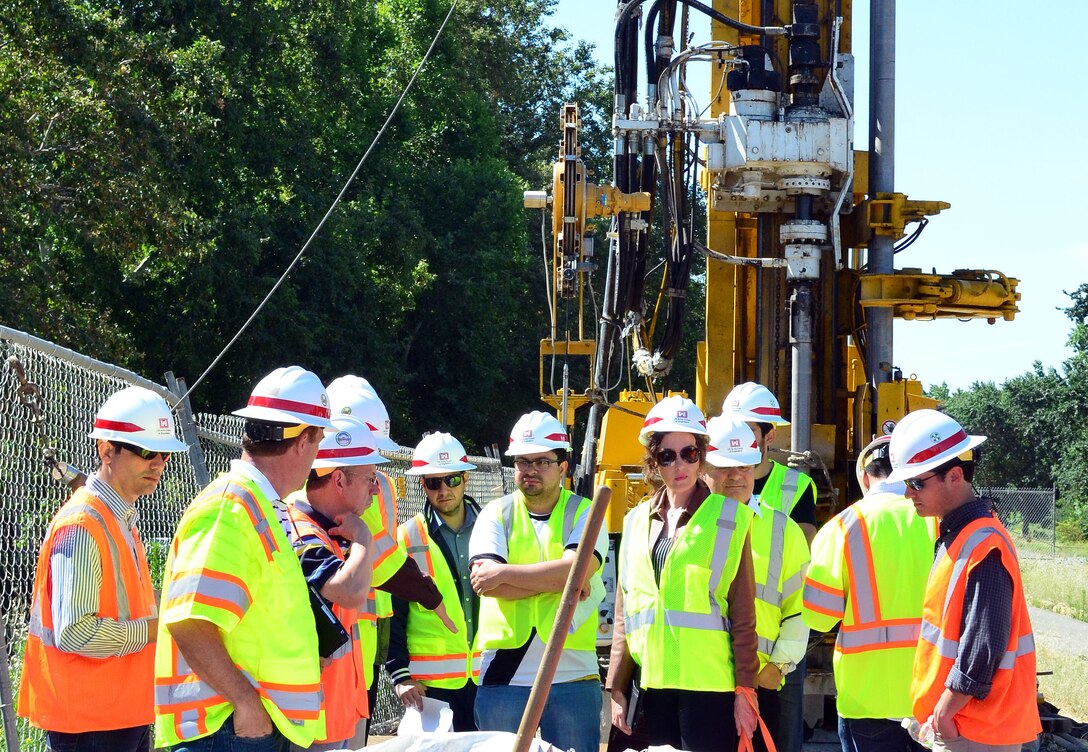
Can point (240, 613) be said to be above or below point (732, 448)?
below

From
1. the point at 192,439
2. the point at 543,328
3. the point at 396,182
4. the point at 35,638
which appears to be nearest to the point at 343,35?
the point at 396,182

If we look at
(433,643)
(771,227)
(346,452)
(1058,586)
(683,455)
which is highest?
(771,227)

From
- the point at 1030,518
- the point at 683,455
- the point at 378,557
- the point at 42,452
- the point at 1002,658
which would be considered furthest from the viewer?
the point at 1030,518

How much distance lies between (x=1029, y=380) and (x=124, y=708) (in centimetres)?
6495

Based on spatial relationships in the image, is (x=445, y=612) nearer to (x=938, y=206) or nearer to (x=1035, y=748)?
(x=1035, y=748)

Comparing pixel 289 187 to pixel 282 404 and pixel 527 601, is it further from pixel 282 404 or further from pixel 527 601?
pixel 282 404

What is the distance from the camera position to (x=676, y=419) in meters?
5.30

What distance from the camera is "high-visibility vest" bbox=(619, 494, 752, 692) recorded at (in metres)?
5.18

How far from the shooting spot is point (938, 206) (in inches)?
358

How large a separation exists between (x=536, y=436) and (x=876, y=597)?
5.15 feet

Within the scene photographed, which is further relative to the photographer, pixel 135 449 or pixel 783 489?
pixel 783 489

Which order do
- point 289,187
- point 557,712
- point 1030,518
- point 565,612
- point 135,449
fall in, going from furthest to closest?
1. point 1030,518
2. point 289,187
3. point 557,712
4. point 135,449
5. point 565,612

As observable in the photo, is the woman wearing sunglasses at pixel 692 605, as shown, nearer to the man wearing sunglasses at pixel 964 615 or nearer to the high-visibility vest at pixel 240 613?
the man wearing sunglasses at pixel 964 615

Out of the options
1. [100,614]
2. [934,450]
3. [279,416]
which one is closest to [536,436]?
[934,450]
